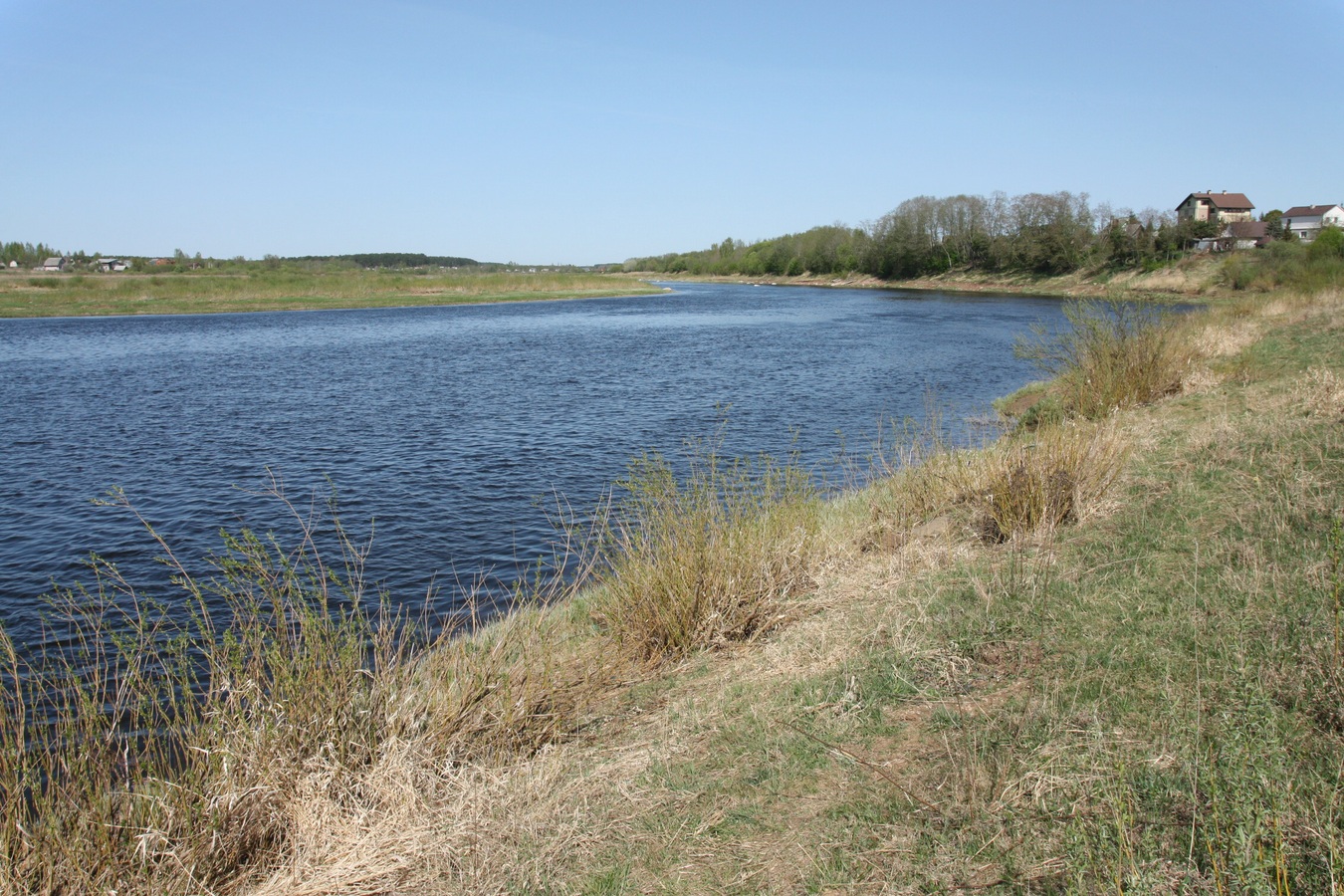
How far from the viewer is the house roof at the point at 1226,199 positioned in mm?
106625

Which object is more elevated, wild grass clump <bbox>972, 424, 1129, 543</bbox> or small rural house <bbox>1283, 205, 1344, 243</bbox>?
small rural house <bbox>1283, 205, 1344, 243</bbox>

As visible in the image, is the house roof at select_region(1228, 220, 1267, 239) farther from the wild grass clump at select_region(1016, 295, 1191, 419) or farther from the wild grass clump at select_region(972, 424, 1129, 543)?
the wild grass clump at select_region(972, 424, 1129, 543)

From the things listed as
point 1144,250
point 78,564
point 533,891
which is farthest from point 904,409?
point 1144,250

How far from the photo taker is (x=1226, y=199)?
4259 inches

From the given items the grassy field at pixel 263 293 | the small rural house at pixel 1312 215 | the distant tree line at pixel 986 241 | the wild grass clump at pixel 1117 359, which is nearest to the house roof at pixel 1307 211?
the small rural house at pixel 1312 215

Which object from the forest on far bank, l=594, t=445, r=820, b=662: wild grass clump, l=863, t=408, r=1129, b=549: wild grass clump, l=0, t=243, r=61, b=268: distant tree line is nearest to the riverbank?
the forest on far bank

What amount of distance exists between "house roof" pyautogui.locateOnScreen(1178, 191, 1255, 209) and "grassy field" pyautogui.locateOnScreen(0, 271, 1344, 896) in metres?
121

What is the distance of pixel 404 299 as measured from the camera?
76562 mm

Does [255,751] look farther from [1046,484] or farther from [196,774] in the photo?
[1046,484]

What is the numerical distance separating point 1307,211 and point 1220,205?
33.5 feet

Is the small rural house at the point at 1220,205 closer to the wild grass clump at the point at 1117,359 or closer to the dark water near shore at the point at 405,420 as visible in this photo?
the dark water near shore at the point at 405,420

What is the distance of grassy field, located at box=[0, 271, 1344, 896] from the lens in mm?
3688

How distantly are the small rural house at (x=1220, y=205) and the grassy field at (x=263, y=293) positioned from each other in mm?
71962

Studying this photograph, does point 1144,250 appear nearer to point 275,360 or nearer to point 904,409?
point 904,409
